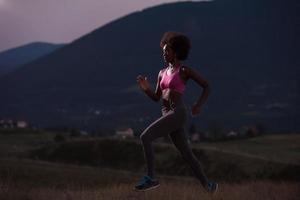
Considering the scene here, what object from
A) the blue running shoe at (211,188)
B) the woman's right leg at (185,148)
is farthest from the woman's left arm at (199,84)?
the blue running shoe at (211,188)

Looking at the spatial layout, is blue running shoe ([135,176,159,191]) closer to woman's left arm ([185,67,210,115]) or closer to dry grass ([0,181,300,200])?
dry grass ([0,181,300,200])

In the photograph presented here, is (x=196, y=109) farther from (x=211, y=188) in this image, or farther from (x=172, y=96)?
(x=211, y=188)

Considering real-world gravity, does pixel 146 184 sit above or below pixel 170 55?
below

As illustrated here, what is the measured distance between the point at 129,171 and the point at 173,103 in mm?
35631

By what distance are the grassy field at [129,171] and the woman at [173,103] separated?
313 mm

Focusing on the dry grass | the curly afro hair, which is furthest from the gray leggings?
the curly afro hair

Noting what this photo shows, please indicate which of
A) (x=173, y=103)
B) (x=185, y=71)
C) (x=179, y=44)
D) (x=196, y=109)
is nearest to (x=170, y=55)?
(x=179, y=44)

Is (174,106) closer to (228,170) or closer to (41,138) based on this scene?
(228,170)

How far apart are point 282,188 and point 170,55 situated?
2.46 meters

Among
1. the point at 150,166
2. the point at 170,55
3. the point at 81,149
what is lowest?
the point at 81,149

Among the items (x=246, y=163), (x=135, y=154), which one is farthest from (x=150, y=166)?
(x=135, y=154)

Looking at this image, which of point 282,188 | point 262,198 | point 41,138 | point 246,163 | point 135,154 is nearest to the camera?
point 262,198

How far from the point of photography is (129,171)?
4384 cm

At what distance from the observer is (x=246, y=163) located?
134 feet
